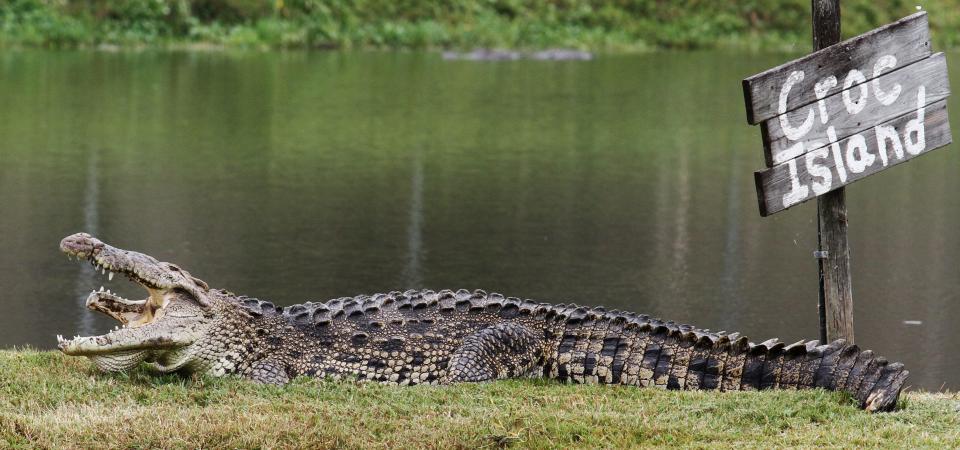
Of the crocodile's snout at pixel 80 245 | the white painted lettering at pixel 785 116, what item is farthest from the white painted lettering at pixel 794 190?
the crocodile's snout at pixel 80 245

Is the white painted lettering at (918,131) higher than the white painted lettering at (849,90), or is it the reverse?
the white painted lettering at (849,90)

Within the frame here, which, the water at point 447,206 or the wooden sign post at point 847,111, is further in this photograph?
the water at point 447,206

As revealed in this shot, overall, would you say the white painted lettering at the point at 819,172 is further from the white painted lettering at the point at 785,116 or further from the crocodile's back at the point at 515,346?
the crocodile's back at the point at 515,346

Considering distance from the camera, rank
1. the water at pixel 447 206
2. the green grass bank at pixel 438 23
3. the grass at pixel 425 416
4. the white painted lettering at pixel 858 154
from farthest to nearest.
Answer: the green grass bank at pixel 438 23 < the water at pixel 447 206 < the white painted lettering at pixel 858 154 < the grass at pixel 425 416

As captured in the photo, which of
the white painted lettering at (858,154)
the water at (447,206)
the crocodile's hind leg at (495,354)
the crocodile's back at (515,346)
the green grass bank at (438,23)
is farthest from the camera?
the green grass bank at (438,23)

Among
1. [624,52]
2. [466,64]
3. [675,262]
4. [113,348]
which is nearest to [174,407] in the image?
[113,348]

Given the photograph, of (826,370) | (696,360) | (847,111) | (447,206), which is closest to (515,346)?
(696,360)

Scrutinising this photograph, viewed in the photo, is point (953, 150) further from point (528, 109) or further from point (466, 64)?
point (466, 64)

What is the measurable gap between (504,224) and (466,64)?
64.8ft

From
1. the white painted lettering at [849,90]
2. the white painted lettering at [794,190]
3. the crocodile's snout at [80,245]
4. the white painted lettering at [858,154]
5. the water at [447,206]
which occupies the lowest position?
the water at [447,206]

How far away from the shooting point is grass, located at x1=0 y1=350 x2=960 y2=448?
208 inches

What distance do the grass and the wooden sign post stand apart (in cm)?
93

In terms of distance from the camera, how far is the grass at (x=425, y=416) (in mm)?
5273

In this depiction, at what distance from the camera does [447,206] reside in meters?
13.9
